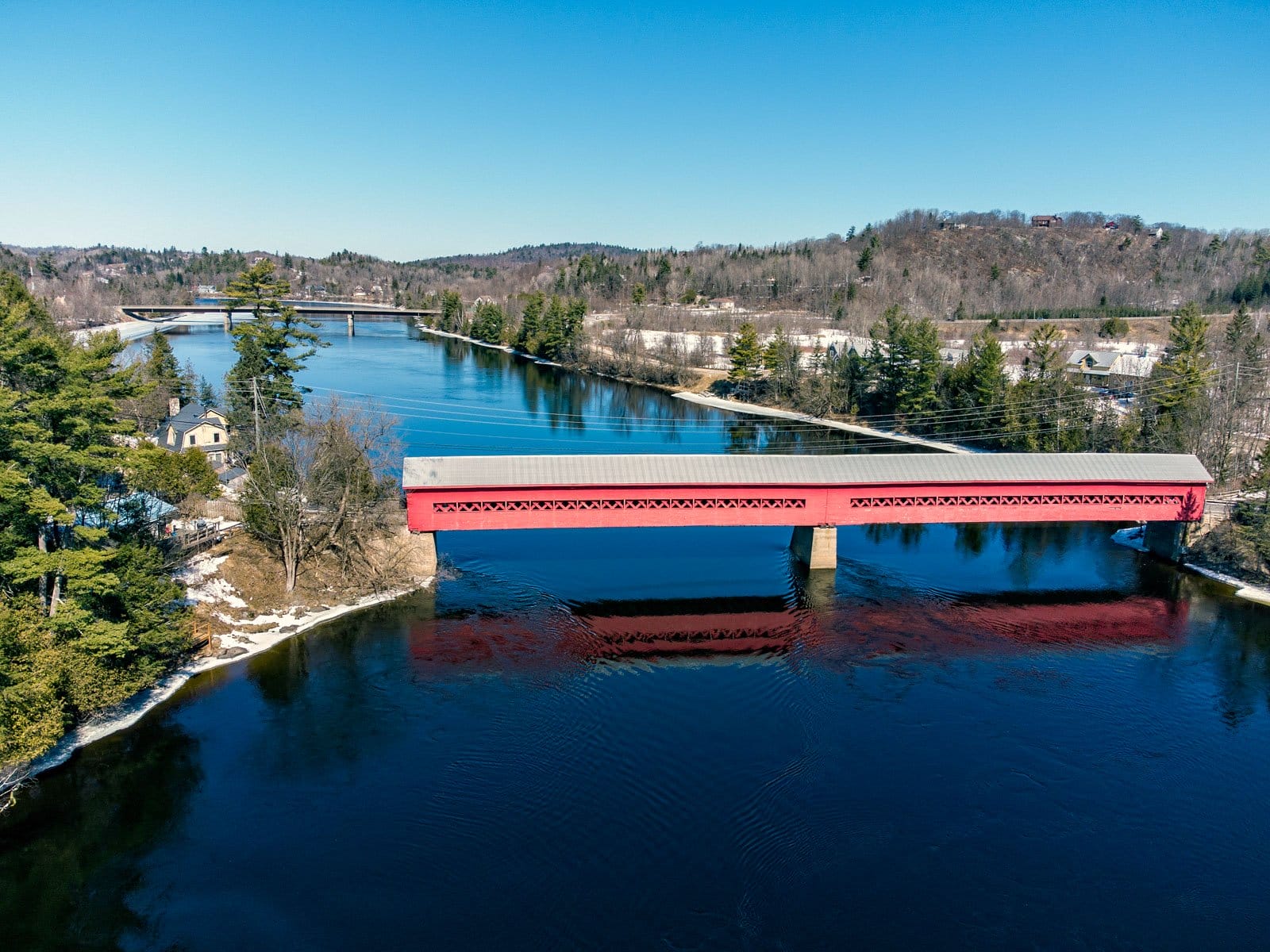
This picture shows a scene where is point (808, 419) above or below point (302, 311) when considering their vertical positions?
below

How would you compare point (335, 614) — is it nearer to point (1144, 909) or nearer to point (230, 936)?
point (230, 936)

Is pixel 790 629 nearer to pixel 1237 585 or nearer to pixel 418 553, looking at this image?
pixel 418 553

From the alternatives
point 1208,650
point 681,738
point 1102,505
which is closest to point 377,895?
point 681,738

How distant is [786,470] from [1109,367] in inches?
2333

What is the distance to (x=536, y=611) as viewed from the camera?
30.6 m

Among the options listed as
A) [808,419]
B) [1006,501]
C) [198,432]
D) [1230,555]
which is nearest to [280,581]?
[198,432]

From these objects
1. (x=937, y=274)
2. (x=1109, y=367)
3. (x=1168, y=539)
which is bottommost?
(x=1168, y=539)

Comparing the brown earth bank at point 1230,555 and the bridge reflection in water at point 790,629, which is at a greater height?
the brown earth bank at point 1230,555

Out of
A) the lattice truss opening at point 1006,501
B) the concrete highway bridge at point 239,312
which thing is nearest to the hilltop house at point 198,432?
the lattice truss opening at point 1006,501

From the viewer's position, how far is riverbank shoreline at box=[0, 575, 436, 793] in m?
21.3

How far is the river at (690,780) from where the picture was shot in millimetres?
16656

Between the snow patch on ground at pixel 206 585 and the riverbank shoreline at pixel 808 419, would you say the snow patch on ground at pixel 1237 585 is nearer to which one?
the riverbank shoreline at pixel 808 419

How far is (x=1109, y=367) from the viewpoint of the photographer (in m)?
78.9

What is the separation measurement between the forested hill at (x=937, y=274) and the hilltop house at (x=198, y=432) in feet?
269
